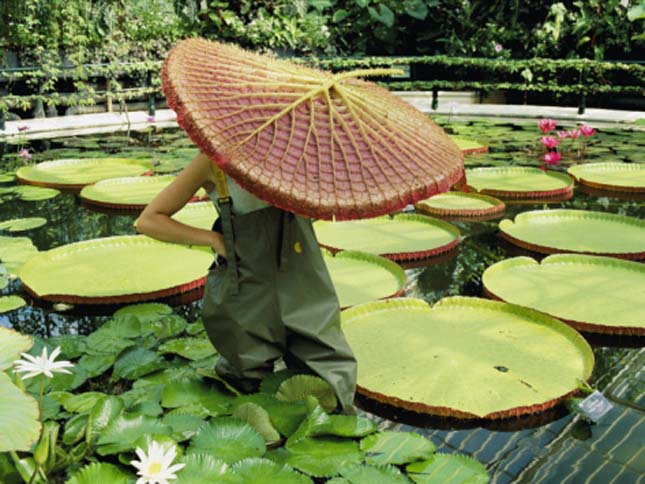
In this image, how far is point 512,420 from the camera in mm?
1970

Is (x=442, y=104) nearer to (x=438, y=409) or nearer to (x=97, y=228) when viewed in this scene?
(x=97, y=228)

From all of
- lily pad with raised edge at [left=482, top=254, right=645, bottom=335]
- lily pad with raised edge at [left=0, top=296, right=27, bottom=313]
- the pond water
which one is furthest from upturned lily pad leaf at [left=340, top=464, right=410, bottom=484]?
lily pad with raised edge at [left=0, top=296, right=27, bottom=313]

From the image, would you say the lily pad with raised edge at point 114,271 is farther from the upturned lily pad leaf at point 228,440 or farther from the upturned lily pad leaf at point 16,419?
the upturned lily pad leaf at point 16,419

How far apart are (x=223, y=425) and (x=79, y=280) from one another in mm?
1578

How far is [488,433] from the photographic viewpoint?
1.92 meters

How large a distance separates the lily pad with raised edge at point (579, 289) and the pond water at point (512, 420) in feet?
0.29

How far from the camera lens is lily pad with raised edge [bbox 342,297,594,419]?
1.97 metres

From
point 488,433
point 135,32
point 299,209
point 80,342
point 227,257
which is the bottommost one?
point 488,433

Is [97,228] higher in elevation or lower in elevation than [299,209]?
lower

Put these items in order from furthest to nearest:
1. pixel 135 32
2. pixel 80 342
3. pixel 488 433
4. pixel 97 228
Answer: pixel 135 32, pixel 97 228, pixel 80 342, pixel 488 433

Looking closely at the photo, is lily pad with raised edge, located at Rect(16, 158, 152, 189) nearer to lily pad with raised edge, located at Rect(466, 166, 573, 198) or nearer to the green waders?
lily pad with raised edge, located at Rect(466, 166, 573, 198)

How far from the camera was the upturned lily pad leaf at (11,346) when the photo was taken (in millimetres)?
1483

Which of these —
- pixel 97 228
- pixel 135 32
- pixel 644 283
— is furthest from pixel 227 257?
pixel 135 32

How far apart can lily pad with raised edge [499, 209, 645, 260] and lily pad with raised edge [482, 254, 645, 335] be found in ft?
0.74
